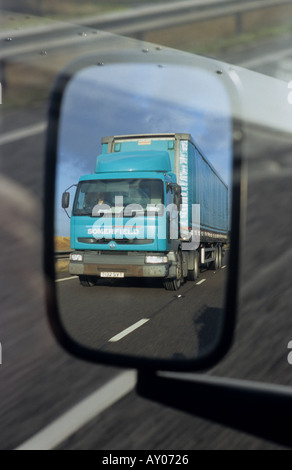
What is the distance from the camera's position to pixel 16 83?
9516 mm

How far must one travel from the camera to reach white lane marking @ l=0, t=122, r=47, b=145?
822cm

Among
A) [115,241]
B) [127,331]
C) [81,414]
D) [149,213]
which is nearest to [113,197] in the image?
[115,241]

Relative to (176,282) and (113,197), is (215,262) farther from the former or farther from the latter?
(176,282)

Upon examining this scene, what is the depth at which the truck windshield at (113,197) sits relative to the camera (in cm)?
224

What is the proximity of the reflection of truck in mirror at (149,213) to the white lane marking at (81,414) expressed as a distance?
679mm

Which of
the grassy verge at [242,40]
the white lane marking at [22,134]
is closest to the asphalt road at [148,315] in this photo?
the white lane marking at [22,134]

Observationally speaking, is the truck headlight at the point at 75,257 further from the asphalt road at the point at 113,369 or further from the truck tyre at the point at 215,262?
the truck tyre at the point at 215,262

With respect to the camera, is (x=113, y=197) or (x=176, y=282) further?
(x=176, y=282)

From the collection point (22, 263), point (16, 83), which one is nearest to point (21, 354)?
point (22, 263)

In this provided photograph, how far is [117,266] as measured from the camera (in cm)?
287

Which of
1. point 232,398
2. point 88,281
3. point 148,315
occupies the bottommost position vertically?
point 148,315

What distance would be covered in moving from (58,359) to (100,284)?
1.40m

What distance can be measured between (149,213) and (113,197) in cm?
31

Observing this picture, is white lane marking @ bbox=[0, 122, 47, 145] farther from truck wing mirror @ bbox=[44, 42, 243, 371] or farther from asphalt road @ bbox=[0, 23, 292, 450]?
truck wing mirror @ bbox=[44, 42, 243, 371]
